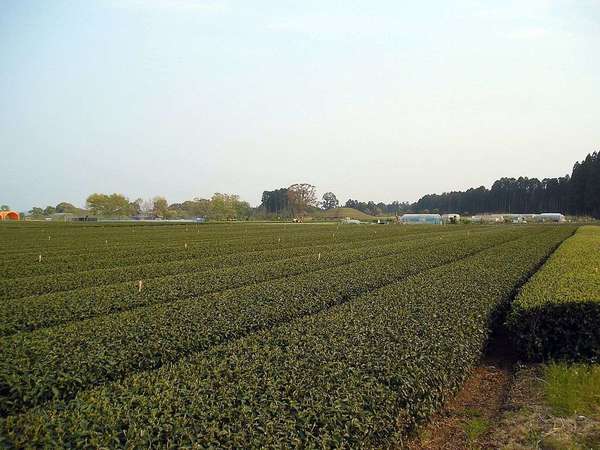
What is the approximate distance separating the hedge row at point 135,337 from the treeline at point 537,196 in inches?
3686

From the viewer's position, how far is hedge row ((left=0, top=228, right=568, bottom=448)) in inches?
151

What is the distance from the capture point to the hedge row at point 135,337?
5.64 metres

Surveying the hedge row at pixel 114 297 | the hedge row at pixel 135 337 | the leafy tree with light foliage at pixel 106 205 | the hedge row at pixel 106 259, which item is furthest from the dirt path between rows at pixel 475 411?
the leafy tree with light foliage at pixel 106 205

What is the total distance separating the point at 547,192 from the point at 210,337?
489 ft

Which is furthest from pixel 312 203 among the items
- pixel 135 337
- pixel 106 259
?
pixel 135 337

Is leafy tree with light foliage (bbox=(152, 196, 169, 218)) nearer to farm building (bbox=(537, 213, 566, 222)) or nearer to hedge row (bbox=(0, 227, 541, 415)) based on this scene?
farm building (bbox=(537, 213, 566, 222))

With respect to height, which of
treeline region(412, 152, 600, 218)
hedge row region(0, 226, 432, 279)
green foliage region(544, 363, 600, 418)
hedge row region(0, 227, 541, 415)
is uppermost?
treeline region(412, 152, 600, 218)

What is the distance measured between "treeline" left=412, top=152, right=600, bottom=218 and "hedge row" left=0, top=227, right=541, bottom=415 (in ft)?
307

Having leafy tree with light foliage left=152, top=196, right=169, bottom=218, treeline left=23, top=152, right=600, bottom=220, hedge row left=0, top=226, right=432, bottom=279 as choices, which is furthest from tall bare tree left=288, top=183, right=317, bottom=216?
hedge row left=0, top=226, right=432, bottom=279

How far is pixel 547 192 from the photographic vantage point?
13512 cm

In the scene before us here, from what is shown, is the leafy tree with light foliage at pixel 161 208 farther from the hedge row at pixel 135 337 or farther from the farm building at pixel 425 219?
the hedge row at pixel 135 337

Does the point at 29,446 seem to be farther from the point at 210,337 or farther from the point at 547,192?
the point at 547,192

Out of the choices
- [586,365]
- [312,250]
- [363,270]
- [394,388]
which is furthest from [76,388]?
[312,250]

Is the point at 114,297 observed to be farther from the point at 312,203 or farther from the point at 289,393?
the point at 312,203
